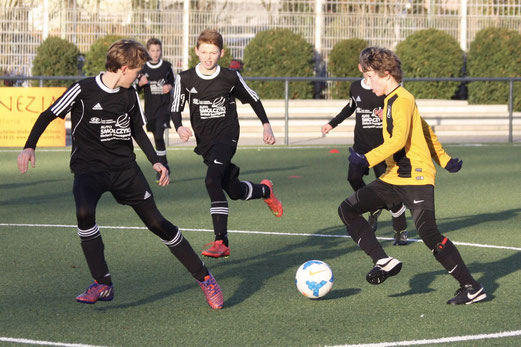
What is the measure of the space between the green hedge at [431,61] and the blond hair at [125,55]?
1945 cm

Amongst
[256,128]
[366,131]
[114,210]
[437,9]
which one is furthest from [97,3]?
[366,131]

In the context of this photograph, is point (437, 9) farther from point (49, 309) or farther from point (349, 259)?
point (49, 309)

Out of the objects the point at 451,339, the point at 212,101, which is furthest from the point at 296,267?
the point at 451,339

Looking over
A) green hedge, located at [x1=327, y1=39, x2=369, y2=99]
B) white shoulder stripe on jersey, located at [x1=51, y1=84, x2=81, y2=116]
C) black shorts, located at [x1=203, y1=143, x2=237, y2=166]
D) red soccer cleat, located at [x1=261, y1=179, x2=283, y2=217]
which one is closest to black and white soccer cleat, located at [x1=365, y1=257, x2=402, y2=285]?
white shoulder stripe on jersey, located at [x1=51, y1=84, x2=81, y2=116]

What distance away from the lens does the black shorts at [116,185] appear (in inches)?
254

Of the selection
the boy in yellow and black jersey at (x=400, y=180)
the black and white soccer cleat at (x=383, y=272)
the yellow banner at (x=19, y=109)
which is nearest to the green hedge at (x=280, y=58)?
the yellow banner at (x=19, y=109)

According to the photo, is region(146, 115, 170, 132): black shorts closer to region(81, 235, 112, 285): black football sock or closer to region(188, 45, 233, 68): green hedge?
region(81, 235, 112, 285): black football sock

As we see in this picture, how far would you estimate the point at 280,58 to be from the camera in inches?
1000

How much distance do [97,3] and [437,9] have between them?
10.0 m

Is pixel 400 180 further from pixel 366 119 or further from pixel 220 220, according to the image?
pixel 366 119

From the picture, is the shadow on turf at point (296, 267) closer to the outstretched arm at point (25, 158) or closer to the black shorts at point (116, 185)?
the black shorts at point (116, 185)

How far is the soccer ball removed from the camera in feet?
21.9

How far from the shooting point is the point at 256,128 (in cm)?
2295

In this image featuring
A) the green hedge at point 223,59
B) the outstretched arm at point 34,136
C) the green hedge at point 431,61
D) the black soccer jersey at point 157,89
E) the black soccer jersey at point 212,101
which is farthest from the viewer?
the green hedge at point 223,59
